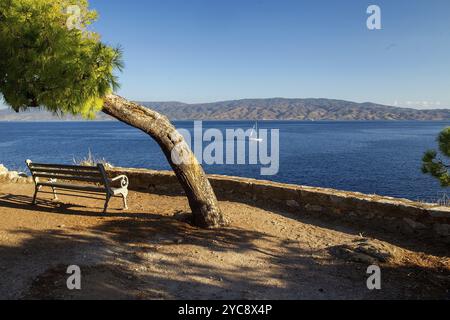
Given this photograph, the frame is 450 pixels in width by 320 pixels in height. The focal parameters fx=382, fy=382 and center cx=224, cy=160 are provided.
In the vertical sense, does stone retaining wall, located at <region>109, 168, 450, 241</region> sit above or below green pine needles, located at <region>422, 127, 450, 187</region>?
below

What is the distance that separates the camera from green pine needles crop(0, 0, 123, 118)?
5.50 m

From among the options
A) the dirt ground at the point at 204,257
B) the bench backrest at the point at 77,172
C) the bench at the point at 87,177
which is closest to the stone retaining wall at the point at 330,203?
the dirt ground at the point at 204,257

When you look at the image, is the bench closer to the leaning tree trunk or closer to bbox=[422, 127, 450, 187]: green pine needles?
the leaning tree trunk

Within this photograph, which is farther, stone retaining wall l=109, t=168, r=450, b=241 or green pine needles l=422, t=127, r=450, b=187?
stone retaining wall l=109, t=168, r=450, b=241

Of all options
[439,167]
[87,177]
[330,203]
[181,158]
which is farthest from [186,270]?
[439,167]

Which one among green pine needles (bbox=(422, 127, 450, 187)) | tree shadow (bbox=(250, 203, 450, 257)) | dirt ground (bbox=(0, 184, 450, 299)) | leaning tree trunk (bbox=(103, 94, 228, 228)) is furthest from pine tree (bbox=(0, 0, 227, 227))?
green pine needles (bbox=(422, 127, 450, 187))

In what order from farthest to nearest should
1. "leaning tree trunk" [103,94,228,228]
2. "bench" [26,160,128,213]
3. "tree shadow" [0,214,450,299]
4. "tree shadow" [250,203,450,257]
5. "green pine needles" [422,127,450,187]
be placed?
"bench" [26,160,128,213] → "leaning tree trunk" [103,94,228,228] → "tree shadow" [250,203,450,257] → "green pine needles" [422,127,450,187] → "tree shadow" [0,214,450,299]

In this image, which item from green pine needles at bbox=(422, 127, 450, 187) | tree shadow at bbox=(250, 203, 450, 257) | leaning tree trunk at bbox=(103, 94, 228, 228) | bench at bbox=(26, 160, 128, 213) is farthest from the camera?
bench at bbox=(26, 160, 128, 213)

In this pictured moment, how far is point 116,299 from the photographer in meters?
4.03

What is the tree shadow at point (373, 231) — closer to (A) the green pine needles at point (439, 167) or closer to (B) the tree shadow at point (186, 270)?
(B) the tree shadow at point (186, 270)

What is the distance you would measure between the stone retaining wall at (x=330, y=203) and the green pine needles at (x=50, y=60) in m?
3.90

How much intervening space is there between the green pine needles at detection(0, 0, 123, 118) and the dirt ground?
6.96 ft

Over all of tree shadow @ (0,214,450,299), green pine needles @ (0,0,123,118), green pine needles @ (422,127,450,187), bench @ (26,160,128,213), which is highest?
green pine needles @ (0,0,123,118)
